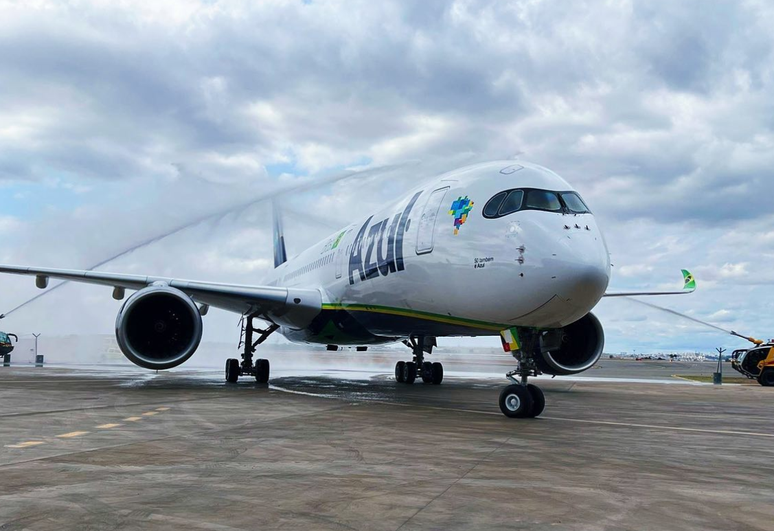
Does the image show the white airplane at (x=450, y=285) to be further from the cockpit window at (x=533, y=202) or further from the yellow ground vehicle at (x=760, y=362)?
the yellow ground vehicle at (x=760, y=362)

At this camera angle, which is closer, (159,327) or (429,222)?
(429,222)

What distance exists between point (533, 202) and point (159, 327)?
8.72m

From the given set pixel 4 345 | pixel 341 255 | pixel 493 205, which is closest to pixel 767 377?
pixel 341 255

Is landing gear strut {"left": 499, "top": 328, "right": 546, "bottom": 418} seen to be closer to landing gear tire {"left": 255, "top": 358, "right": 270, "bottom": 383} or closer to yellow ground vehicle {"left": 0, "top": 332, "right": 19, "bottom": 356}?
landing gear tire {"left": 255, "top": 358, "right": 270, "bottom": 383}

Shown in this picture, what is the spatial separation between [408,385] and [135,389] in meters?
7.22

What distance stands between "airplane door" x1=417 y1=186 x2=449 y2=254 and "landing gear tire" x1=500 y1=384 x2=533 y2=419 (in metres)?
2.67

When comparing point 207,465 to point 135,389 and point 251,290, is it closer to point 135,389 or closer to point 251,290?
point 135,389

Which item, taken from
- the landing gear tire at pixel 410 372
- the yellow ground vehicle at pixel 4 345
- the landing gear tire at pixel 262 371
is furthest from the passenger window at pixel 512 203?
the yellow ground vehicle at pixel 4 345

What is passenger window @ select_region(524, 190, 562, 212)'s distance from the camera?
9.51 meters

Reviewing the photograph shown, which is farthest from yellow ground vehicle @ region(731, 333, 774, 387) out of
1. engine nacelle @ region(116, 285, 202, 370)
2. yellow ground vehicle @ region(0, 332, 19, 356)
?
yellow ground vehicle @ region(0, 332, 19, 356)

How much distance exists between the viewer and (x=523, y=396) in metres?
9.52

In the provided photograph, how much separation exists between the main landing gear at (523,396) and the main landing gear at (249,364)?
9.31m

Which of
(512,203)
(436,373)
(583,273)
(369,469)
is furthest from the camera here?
(436,373)

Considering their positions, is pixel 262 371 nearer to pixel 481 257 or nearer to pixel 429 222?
pixel 429 222
